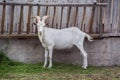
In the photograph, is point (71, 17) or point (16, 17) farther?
point (71, 17)

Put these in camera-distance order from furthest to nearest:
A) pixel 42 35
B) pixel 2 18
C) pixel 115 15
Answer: pixel 115 15 < pixel 2 18 < pixel 42 35

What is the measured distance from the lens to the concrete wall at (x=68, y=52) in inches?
455

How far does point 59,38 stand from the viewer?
11.3 metres

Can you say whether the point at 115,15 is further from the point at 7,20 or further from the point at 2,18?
the point at 2,18

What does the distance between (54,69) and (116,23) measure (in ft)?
7.80

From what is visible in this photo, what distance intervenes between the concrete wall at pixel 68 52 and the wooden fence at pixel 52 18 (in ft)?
1.02

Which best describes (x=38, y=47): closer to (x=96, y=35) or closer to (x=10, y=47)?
(x=10, y=47)

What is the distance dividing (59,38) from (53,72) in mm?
1056

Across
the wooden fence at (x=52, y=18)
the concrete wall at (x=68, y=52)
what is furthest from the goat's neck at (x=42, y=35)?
the concrete wall at (x=68, y=52)

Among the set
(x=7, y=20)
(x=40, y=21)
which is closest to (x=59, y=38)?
(x=40, y=21)

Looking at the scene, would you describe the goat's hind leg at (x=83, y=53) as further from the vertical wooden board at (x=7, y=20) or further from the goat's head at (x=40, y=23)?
the vertical wooden board at (x=7, y=20)

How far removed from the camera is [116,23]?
11.9 meters

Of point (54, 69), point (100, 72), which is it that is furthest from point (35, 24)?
point (100, 72)

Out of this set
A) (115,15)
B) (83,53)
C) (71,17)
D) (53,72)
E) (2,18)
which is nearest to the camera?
(53,72)
